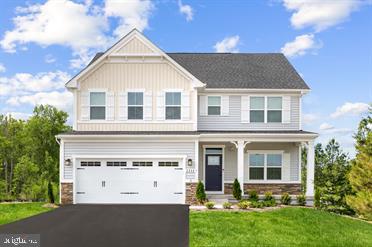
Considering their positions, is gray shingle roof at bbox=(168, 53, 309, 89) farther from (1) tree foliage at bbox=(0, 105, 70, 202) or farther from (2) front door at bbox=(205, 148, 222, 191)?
(1) tree foliage at bbox=(0, 105, 70, 202)

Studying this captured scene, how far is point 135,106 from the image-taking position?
19141 mm

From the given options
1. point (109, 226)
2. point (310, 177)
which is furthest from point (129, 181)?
point (310, 177)

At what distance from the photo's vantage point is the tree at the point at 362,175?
15.8 metres

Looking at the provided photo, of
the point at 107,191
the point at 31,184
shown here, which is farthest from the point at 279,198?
the point at 31,184

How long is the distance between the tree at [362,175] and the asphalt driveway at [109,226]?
730 centimetres

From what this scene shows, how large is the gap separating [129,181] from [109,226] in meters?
5.82

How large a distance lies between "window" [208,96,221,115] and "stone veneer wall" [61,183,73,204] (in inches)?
319

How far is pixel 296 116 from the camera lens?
20.6 m

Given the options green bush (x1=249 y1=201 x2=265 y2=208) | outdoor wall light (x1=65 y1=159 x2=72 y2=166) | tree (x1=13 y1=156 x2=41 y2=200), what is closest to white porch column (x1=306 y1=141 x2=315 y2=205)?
→ green bush (x1=249 y1=201 x2=265 y2=208)

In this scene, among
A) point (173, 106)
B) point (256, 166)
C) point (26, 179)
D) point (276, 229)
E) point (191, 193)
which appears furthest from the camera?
point (26, 179)

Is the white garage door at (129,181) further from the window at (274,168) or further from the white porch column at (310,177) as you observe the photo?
the white porch column at (310,177)

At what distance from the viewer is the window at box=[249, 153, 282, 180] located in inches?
802

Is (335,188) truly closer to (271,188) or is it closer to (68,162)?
(271,188)

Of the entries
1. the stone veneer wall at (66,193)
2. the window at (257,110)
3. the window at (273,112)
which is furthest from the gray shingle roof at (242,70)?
the stone veneer wall at (66,193)
